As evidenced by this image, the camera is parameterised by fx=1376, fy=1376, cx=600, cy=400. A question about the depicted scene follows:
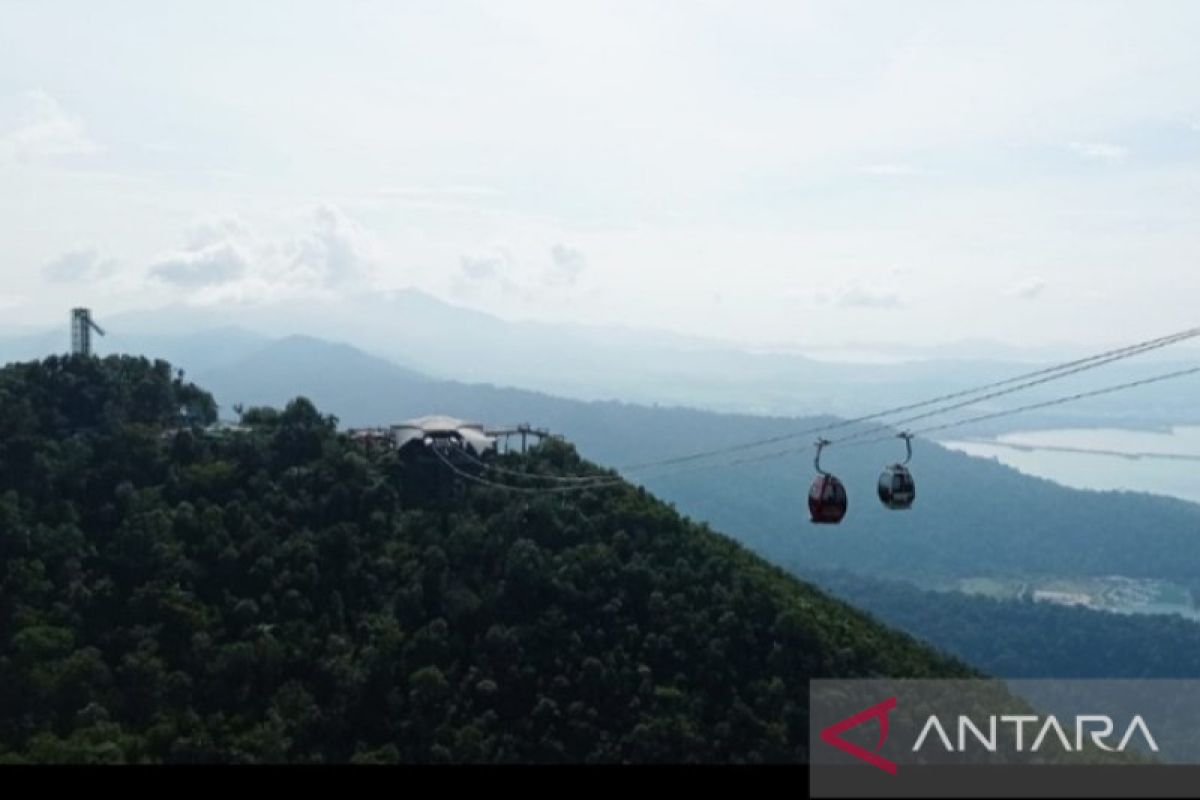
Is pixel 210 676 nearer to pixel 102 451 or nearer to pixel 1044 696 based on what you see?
pixel 102 451

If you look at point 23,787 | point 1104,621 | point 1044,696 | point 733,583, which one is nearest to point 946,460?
point 1104,621

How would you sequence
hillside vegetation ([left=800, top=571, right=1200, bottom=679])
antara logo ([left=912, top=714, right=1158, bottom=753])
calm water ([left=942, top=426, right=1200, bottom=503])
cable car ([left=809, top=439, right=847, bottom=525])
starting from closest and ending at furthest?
antara logo ([left=912, top=714, right=1158, bottom=753]) < cable car ([left=809, top=439, right=847, bottom=525]) < hillside vegetation ([left=800, top=571, right=1200, bottom=679]) < calm water ([left=942, top=426, right=1200, bottom=503])

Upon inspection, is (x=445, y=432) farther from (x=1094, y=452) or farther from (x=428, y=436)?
(x=1094, y=452)

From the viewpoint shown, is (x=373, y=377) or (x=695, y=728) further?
(x=373, y=377)

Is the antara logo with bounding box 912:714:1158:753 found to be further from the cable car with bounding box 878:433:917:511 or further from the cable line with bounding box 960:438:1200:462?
the cable line with bounding box 960:438:1200:462

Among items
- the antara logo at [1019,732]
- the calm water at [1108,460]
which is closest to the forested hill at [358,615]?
the antara logo at [1019,732]

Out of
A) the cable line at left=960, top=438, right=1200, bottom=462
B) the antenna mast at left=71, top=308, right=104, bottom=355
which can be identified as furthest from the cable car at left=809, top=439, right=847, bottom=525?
the cable line at left=960, top=438, right=1200, bottom=462
